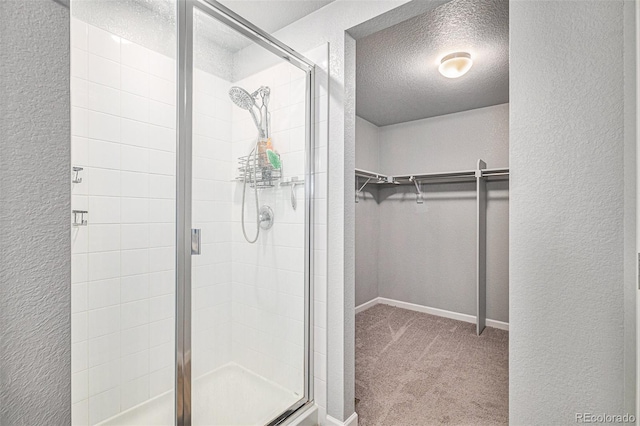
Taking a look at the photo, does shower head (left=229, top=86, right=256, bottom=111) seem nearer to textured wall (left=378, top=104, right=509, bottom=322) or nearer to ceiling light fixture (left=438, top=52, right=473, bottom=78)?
ceiling light fixture (left=438, top=52, right=473, bottom=78)

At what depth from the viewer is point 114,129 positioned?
1.51 meters

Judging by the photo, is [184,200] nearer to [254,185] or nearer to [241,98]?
[254,185]

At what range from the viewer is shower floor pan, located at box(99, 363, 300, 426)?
1445 mm

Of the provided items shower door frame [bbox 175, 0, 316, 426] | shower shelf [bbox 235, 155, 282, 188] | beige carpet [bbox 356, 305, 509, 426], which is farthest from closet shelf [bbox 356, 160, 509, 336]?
shower door frame [bbox 175, 0, 316, 426]

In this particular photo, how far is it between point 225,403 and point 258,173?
1.15 m

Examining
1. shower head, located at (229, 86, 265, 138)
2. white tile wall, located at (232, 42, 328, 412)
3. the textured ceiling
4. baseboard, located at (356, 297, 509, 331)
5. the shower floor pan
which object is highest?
the textured ceiling

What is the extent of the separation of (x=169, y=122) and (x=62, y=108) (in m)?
0.73

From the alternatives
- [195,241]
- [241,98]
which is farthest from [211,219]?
[241,98]

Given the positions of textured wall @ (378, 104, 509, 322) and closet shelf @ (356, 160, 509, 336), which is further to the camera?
textured wall @ (378, 104, 509, 322)

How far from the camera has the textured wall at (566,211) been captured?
1.12 m

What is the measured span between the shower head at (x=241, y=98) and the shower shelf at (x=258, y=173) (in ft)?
0.86

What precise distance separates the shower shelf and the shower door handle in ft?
1.13

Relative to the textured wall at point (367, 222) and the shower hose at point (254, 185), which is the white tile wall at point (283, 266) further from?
the textured wall at point (367, 222)

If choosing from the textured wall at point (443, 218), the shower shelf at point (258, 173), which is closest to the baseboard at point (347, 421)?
the shower shelf at point (258, 173)
